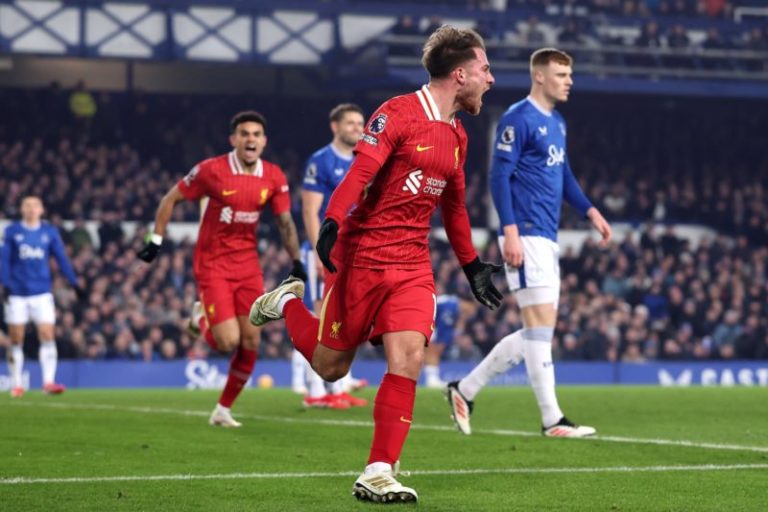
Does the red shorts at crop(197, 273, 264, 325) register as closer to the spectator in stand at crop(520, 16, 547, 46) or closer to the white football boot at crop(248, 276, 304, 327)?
the white football boot at crop(248, 276, 304, 327)

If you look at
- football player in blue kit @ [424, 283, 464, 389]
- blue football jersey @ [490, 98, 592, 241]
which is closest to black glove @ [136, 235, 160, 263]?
blue football jersey @ [490, 98, 592, 241]

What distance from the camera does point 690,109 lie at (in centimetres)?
3678

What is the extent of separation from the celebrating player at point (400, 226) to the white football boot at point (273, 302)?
0.59 meters

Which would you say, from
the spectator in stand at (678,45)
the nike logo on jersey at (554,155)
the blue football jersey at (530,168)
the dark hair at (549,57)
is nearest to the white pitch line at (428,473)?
the blue football jersey at (530,168)

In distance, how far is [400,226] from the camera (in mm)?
7262

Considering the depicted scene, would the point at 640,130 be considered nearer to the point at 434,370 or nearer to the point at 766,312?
the point at 766,312

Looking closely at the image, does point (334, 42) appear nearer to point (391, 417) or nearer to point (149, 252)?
point (149, 252)

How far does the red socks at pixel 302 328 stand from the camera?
744 centimetres

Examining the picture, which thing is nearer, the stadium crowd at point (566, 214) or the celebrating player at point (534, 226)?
the celebrating player at point (534, 226)

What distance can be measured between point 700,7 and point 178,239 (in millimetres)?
14452

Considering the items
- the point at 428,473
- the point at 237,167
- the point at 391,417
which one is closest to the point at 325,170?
the point at 237,167

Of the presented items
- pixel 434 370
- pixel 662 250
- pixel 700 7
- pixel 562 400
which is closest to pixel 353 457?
pixel 562 400

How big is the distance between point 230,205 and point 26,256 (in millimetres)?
6730

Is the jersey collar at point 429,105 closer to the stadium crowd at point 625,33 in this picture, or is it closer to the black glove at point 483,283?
the black glove at point 483,283
